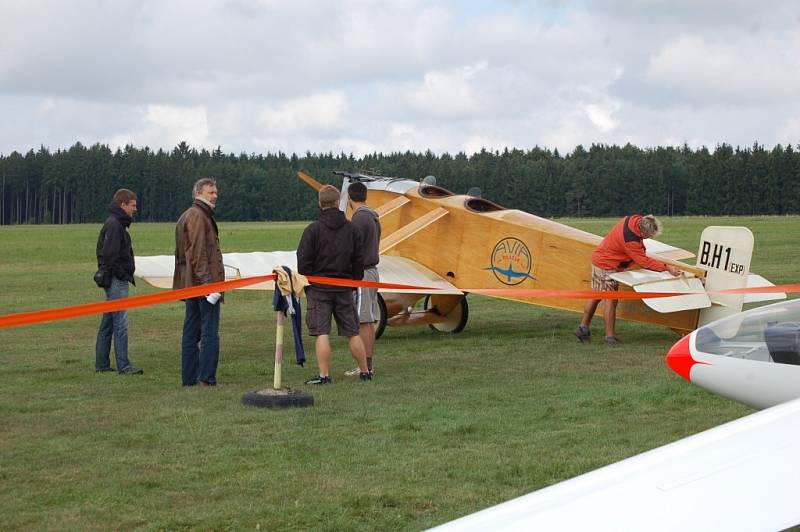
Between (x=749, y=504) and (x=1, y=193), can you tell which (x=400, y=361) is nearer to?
(x=749, y=504)

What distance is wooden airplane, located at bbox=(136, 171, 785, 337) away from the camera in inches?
418

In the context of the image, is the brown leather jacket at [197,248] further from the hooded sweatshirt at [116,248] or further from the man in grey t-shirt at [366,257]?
the man in grey t-shirt at [366,257]

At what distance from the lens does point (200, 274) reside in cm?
909

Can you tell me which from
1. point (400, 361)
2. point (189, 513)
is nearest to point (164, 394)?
point (400, 361)

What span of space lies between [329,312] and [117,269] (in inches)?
94.6

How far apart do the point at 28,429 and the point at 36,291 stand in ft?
48.3

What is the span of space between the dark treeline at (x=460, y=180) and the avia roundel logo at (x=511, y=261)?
91.7 metres

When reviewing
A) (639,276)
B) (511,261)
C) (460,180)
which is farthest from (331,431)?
(460,180)

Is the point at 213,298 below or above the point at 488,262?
below

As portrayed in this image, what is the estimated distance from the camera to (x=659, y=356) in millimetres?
10719

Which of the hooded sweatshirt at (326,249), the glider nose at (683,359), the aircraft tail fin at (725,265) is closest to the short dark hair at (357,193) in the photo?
the hooded sweatshirt at (326,249)

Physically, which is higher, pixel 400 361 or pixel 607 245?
pixel 607 245

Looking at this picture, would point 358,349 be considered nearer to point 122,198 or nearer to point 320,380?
point 320,380

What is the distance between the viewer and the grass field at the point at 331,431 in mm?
5469
